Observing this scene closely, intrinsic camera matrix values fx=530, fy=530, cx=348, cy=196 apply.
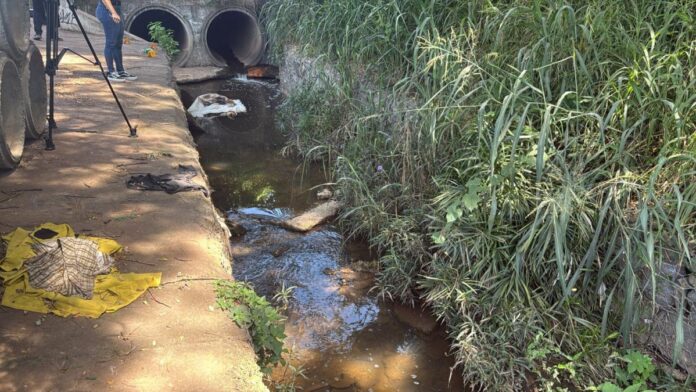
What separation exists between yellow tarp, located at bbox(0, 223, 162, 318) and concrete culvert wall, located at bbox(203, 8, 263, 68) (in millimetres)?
9813

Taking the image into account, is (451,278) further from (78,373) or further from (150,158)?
(150,158)

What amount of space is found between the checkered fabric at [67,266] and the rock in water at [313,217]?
2.42 metres

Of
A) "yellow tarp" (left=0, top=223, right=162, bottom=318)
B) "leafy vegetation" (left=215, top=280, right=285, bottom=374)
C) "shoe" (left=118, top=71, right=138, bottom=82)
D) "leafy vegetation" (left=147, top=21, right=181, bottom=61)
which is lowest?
"leafy vegetation" (left=147, top=21, right=181, bottom=61)

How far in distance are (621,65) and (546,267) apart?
1.52 meters

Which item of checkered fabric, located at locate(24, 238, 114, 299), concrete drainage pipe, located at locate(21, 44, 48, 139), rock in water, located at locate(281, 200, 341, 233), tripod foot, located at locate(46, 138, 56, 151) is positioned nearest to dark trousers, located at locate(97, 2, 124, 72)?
concrete drainage pipe, located at locate(21, 44, 48, 139)

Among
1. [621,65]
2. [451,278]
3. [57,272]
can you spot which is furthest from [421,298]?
[57,272]

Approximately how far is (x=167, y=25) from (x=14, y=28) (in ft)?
32.4

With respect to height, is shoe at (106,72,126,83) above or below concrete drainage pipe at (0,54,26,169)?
below

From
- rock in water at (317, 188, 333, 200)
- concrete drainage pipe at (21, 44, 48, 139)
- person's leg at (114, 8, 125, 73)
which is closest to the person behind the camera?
concrete drainage pipe at (21, 44, 48, 139)

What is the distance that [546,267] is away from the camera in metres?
3.40

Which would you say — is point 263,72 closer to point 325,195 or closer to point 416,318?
point 325,195

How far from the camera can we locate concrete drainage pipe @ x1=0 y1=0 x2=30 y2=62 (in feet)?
12.0

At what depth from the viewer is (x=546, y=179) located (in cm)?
346

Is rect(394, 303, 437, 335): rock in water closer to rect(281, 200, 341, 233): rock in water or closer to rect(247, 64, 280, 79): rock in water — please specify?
rect(281, 200, 341, 233): rock in water
